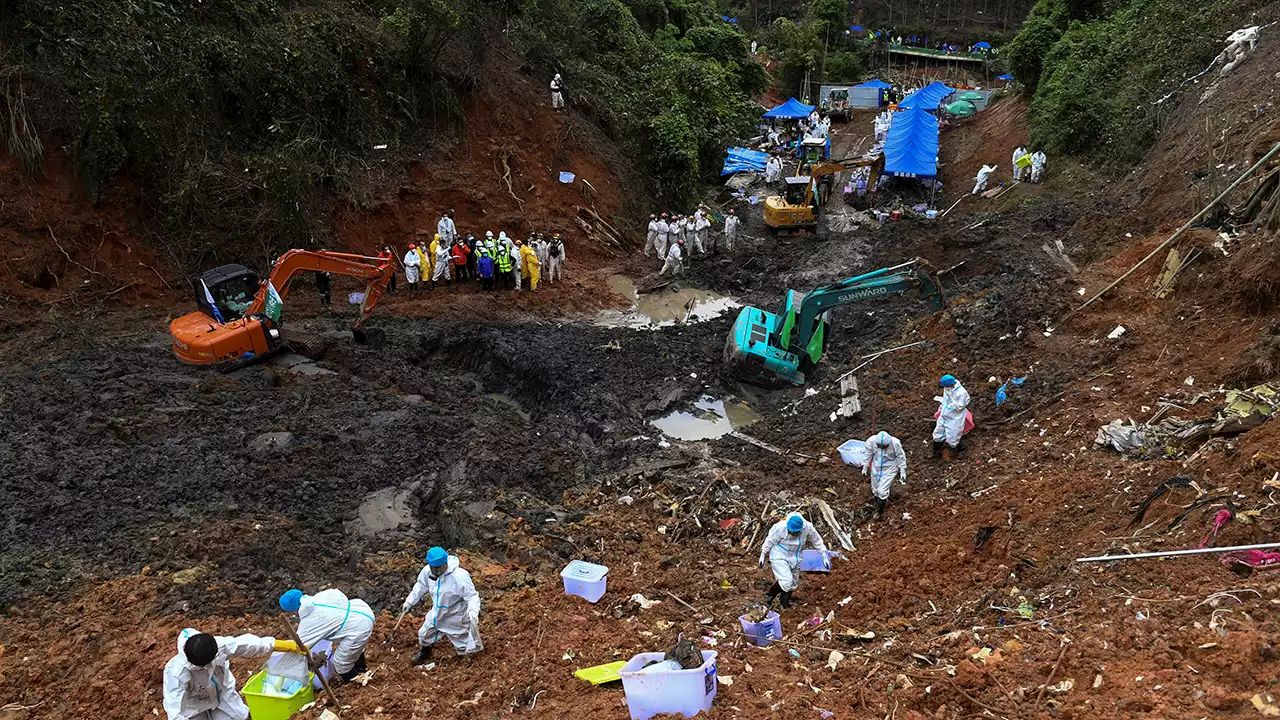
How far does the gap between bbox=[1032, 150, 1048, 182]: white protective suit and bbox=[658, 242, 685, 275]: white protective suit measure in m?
11.5

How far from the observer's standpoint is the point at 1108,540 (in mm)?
7117

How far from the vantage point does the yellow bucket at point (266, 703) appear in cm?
607

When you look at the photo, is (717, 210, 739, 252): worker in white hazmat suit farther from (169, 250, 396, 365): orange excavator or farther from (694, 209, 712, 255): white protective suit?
(169, 250, 396, 365): orange excavator

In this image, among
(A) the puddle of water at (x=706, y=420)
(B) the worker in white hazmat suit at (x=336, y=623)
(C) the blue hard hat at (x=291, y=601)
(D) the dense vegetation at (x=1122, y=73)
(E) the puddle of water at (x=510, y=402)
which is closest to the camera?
(C) the blue hard hat at (x=291, y=601)

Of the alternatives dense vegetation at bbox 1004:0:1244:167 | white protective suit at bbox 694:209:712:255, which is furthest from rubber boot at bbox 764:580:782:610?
dense vegetation at bbox 1004:0:1244:167

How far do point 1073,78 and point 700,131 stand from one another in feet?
39.3

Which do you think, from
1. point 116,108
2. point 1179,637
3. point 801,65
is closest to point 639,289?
point 116,108

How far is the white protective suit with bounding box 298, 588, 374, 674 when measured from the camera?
20.9ft

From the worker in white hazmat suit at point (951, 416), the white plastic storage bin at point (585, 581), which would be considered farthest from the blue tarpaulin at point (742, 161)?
the white plastic storage bin at point (585, 581)

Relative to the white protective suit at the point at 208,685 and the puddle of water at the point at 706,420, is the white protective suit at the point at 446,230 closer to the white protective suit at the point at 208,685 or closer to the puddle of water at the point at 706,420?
the puddle of water at the point at 706,420

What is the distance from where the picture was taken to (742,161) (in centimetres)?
2819

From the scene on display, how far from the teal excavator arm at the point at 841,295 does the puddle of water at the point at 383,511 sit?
6.95m

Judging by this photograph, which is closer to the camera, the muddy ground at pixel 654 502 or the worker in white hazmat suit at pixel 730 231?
the muddy ground at pixel 654 502

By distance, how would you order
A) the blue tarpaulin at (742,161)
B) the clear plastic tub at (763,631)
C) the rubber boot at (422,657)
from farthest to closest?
1. the blue tarpaulin at (742,161)
2. the clear plastic tub at (763,631)
3. the rubber boot at (422,657)
